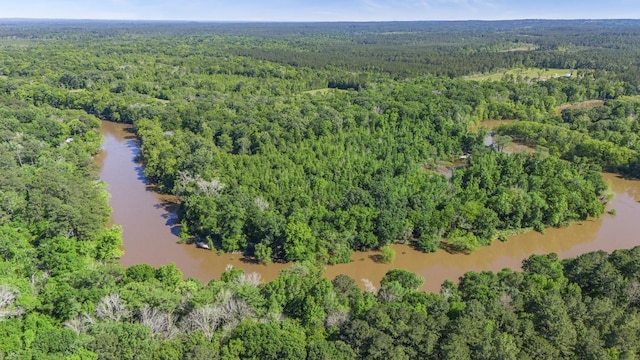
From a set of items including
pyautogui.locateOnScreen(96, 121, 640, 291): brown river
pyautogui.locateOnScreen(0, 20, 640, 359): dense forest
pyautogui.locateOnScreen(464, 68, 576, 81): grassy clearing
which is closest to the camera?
pyautogui.locateOnScreen(0, 20, 640, 359): dense forest

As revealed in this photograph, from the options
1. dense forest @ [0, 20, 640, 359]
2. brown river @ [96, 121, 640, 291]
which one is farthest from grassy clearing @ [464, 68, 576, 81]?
brown river @ [96, 121, 640, 291]

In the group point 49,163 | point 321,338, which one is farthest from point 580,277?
point 49,163

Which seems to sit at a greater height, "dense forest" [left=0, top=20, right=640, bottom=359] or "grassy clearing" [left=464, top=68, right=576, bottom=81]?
"grassy clearing" [left=464, top=68, right=576, bottom=81]

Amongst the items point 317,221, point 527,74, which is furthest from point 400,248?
point 527,74

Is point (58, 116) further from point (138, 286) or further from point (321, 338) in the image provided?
point (321, 338)

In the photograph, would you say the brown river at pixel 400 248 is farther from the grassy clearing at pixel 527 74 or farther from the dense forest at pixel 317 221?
the grassy clearing at pixel 527 74

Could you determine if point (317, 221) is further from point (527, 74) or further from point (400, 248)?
point (527, 74)

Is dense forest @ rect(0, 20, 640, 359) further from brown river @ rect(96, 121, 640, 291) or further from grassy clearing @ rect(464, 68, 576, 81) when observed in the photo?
grassy clearing @ rect(464, 68, 576, 81)
